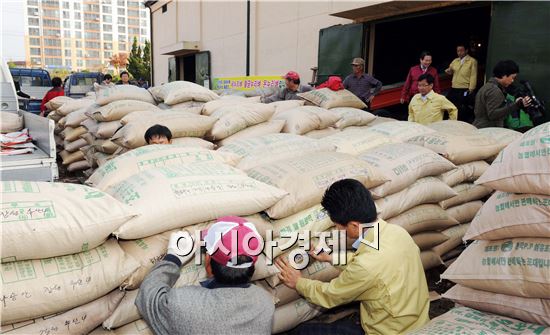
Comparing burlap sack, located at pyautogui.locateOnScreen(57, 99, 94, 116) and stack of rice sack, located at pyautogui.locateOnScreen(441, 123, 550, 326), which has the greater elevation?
burlap sack, located at pyautogui.locateOnScreen(57, 99, 94, 116)

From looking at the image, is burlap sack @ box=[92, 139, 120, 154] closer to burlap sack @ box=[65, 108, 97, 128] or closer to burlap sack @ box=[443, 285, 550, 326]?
burlap sack @ box=[65, 108, 97, 128]

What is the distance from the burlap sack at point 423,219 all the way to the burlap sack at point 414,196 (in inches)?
1.8

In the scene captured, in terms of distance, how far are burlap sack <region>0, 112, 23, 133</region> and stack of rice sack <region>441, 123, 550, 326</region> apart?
15.4ft

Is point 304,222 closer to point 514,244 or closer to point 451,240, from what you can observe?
point 514,244

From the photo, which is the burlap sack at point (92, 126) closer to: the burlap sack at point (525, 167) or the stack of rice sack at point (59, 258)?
the stack of rice sack at point (59, 258)

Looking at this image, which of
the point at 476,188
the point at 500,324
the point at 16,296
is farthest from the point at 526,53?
the point at 16,296

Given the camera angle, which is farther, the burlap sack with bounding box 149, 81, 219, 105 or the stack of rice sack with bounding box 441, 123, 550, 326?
the burlap sack with bounding box 149, 81, 219, 105

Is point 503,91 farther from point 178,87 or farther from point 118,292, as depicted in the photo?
point 118,292

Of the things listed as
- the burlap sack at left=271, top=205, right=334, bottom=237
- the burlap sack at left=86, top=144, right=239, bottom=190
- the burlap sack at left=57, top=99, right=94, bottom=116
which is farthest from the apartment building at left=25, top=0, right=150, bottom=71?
the burlap sack at left=271, top=205, right=334, bottom=237

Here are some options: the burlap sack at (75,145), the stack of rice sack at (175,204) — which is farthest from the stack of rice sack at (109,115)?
the stack of rice sack at (175,204)

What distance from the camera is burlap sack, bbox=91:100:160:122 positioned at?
4492 millimetres

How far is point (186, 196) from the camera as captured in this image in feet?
6.23

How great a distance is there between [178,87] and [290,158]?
9.87 feet

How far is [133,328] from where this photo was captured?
5.72 feet
